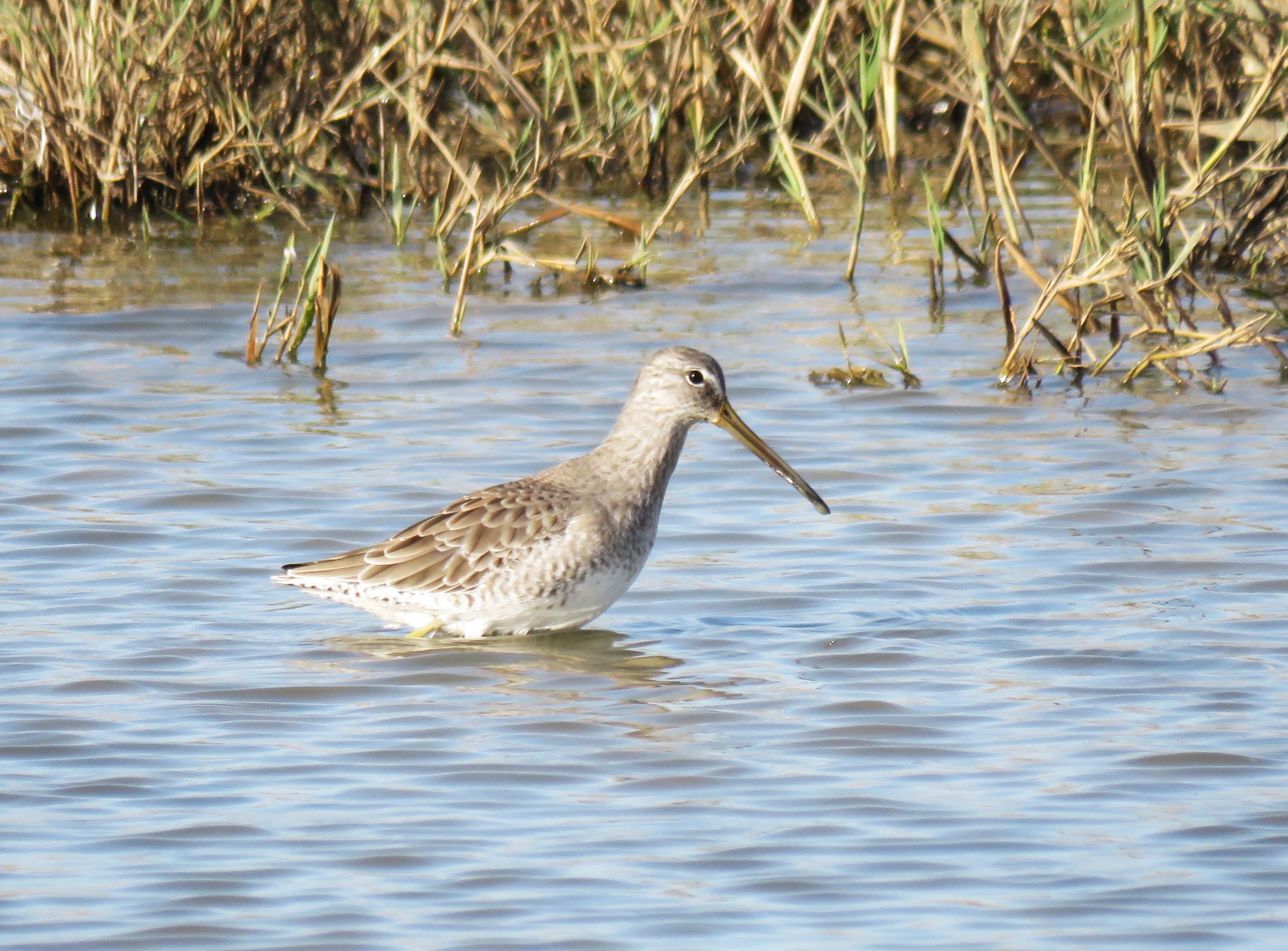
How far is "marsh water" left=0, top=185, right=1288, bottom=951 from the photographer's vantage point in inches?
175

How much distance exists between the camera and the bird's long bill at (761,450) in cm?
677

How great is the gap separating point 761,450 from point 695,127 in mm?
5260

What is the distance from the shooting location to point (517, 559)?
620cm

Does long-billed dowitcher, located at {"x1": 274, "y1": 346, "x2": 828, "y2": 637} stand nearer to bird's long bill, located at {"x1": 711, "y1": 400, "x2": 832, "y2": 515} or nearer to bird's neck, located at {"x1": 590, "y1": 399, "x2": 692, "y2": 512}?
bird's neck, located at {"x1": 590, "y1": 399, "x2": 692, "y2": 512}

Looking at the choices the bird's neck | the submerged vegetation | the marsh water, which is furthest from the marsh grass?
the bird's neck

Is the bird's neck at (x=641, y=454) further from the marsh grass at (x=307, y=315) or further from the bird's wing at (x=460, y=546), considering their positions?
the marsh grass at (x=307, y=315)

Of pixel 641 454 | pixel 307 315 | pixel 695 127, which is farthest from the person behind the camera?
pixel 695 127

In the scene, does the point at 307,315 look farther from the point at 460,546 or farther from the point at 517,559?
the point at 517,559

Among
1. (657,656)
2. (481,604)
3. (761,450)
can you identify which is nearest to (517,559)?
(481,604)

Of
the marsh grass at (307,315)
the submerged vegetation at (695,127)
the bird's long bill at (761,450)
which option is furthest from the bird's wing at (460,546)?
the submerged vegetation at (695,127)

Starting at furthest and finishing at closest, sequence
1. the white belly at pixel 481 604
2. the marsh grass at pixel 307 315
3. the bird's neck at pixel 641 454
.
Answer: the marsh grass at pixel 307 315, the bird's neck at pixel 641 454, the white belly at pixel 481 604

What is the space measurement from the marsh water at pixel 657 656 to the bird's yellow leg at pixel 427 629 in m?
0.04

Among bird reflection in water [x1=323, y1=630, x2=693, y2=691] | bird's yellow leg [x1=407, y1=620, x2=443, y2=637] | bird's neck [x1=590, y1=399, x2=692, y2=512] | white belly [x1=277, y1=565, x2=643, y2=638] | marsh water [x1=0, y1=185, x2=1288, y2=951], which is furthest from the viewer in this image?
bird's neck [x1=590, y1=399, x2=692, y2=512]

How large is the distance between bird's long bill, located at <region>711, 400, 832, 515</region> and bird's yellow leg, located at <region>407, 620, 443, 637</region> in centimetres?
107
